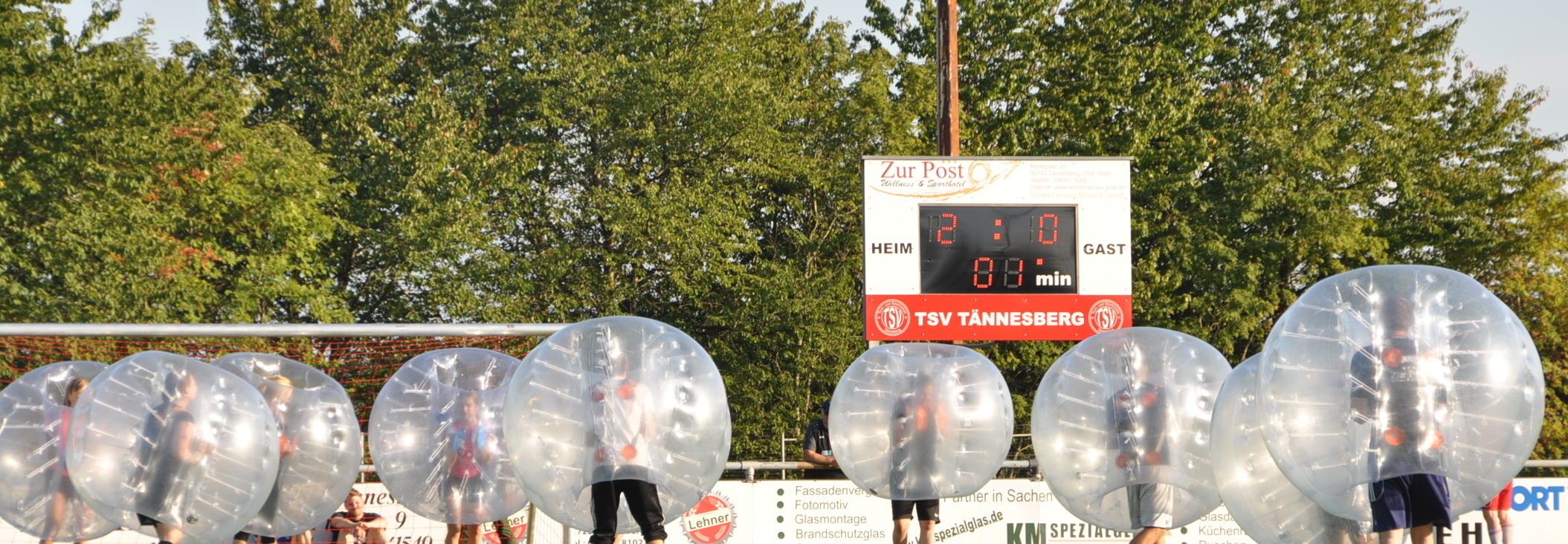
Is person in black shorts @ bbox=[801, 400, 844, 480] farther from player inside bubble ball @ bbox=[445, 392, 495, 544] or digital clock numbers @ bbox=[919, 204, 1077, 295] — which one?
digital clock numbers @ bbox=[919, 204, 1077, 295]

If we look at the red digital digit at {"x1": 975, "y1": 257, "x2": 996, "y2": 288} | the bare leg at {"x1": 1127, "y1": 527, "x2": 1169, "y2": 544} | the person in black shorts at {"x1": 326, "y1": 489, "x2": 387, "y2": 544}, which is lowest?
the person in black shorts at {"x1": 326, "y1": 489, "x2": 387, "y2": 544}

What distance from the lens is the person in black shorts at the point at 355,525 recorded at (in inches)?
345

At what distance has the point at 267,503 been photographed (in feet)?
22.0

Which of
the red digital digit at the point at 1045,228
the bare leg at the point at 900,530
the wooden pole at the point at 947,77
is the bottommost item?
the bare leg at the point at 900,530

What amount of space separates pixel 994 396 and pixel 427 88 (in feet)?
58.3

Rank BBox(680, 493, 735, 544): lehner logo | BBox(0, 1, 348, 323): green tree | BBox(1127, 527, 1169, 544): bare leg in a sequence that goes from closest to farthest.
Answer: BBox(1127, 527, 1169, 544): bare leg
BBox(680, 493, 735, 544): lehner logo
BBox(0, 1, 348, 323): green tree

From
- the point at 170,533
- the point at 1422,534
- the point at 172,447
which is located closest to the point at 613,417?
the point at 172,447

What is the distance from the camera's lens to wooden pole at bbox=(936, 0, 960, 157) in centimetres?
1428

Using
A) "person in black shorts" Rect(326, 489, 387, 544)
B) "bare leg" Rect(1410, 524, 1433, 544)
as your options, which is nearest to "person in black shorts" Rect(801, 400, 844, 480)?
"person in black shorts" Rect(326, 489, 387, 544)

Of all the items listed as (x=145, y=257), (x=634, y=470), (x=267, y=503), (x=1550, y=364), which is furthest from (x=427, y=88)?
(x=1550, y=364)

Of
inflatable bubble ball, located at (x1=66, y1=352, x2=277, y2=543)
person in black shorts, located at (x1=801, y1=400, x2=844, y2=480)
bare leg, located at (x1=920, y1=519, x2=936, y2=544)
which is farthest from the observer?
person in black shorts, located at (x1=801, y1=400, x2=844, y2=480)

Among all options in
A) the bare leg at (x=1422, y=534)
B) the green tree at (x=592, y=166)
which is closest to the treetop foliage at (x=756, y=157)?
the green tree at (x=592, y=166)

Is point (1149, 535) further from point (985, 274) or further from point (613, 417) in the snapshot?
point (985, 274)

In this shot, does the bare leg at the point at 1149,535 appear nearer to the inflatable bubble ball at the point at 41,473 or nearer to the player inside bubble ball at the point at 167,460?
the player inside bubble ball at the point at 167,460
